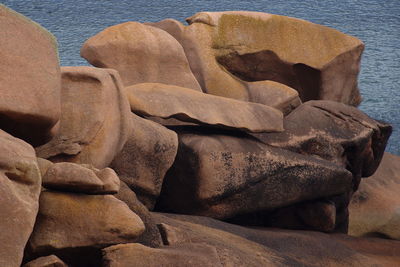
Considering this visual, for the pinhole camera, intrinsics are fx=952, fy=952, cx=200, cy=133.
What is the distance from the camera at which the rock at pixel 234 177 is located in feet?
32.8

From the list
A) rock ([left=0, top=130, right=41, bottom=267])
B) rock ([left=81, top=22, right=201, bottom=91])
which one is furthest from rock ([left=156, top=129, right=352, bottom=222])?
rock ([left=0, top=130, right=41, bottom=267])

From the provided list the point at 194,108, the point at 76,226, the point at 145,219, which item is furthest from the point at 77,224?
the point at 194,108

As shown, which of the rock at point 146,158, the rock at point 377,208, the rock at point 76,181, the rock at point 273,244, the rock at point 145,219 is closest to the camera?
the rock at point 76,181

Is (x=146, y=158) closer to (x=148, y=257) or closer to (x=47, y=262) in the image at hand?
(x=148, y=257)

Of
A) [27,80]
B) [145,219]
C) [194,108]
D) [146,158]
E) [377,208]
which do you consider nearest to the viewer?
[27,80]

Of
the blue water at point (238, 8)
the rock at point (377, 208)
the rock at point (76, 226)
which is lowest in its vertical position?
the blue water at point (238, 8)

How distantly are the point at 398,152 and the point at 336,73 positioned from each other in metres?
7.12

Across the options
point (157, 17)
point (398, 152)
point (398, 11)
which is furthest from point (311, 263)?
point (398, 11)

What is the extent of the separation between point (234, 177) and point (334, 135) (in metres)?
2.16

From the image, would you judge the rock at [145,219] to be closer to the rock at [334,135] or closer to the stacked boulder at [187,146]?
the stacked boulder at [187,146]

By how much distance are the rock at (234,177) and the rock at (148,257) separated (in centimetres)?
321

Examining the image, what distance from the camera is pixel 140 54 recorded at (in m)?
11.4

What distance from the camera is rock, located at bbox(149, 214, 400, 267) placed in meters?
7.87

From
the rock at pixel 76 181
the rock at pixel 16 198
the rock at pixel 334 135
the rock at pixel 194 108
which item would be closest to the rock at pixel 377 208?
the rock at pixel 334 135
